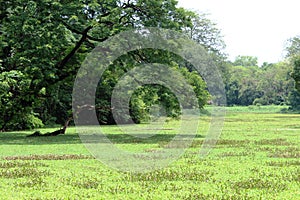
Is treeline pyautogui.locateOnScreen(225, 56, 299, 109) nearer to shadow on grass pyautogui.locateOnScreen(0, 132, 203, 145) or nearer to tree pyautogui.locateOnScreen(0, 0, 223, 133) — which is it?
tree pyautogui.locateOnScreen(0, 0, 223, 133)

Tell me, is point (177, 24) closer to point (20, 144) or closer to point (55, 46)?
point (55, 46)

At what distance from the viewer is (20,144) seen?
929 inches

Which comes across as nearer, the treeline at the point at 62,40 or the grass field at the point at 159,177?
the grass field at the point at 159,177

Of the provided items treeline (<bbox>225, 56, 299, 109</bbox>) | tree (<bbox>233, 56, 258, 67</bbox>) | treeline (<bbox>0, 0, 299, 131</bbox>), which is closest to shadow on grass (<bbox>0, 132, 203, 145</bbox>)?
treeline (<bbox>0, 0, 299, 131</bbox>)

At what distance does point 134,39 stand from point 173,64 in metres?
2.79

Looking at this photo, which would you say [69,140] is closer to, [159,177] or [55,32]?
[55,32]

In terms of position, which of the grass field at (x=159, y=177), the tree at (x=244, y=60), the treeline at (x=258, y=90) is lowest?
the grass field at (x=159, y=177)

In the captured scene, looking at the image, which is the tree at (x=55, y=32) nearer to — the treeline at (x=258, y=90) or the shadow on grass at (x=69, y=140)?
the shadow on grass at (x=69, y=140)

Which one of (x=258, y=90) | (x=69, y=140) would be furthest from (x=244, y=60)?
(x=69, y=140)

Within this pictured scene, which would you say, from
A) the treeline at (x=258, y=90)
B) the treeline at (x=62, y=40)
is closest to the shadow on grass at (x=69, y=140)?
the treeline at (x=62, y=40)

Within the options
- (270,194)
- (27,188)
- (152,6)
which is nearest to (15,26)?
(152,6)

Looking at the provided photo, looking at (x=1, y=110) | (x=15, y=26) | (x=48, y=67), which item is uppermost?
(x=15, y=26)

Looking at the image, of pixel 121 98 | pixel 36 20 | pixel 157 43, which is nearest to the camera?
pixel 36 20

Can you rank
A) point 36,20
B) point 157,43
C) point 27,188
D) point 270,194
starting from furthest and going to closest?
point 157,43, point 36,20, point 27,188, point 270,194
